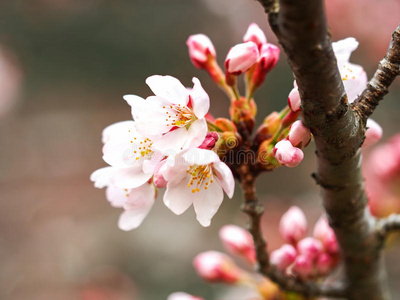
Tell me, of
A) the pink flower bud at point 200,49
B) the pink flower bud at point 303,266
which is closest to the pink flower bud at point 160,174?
the pink flower bud at point 200,49

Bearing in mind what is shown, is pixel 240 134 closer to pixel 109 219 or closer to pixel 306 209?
pixel 306 209

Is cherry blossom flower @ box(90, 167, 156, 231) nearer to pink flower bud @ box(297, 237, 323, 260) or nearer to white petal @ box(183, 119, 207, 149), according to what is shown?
white petal @ box(183, 119, 207, 149)

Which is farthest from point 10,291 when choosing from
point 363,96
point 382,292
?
point 363,96

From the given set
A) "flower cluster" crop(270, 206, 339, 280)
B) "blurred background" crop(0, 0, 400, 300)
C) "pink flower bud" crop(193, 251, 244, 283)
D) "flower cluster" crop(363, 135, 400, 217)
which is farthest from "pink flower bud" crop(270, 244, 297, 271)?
"blurred background" crop(0, 0, 400, 300)

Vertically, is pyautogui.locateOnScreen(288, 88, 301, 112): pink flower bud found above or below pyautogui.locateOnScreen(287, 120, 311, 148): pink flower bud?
above

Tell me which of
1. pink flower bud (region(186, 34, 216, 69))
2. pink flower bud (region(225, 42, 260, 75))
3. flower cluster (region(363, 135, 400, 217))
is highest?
flower cluster (region(363, 135, 400, 217))

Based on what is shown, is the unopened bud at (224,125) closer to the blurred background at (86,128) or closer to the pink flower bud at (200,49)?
the pink flower bud at (200,49)

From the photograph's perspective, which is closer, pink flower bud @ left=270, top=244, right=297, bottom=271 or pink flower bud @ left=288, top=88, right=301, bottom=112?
pink flower bud @ left=288, top=88, right=301, bottom=112
